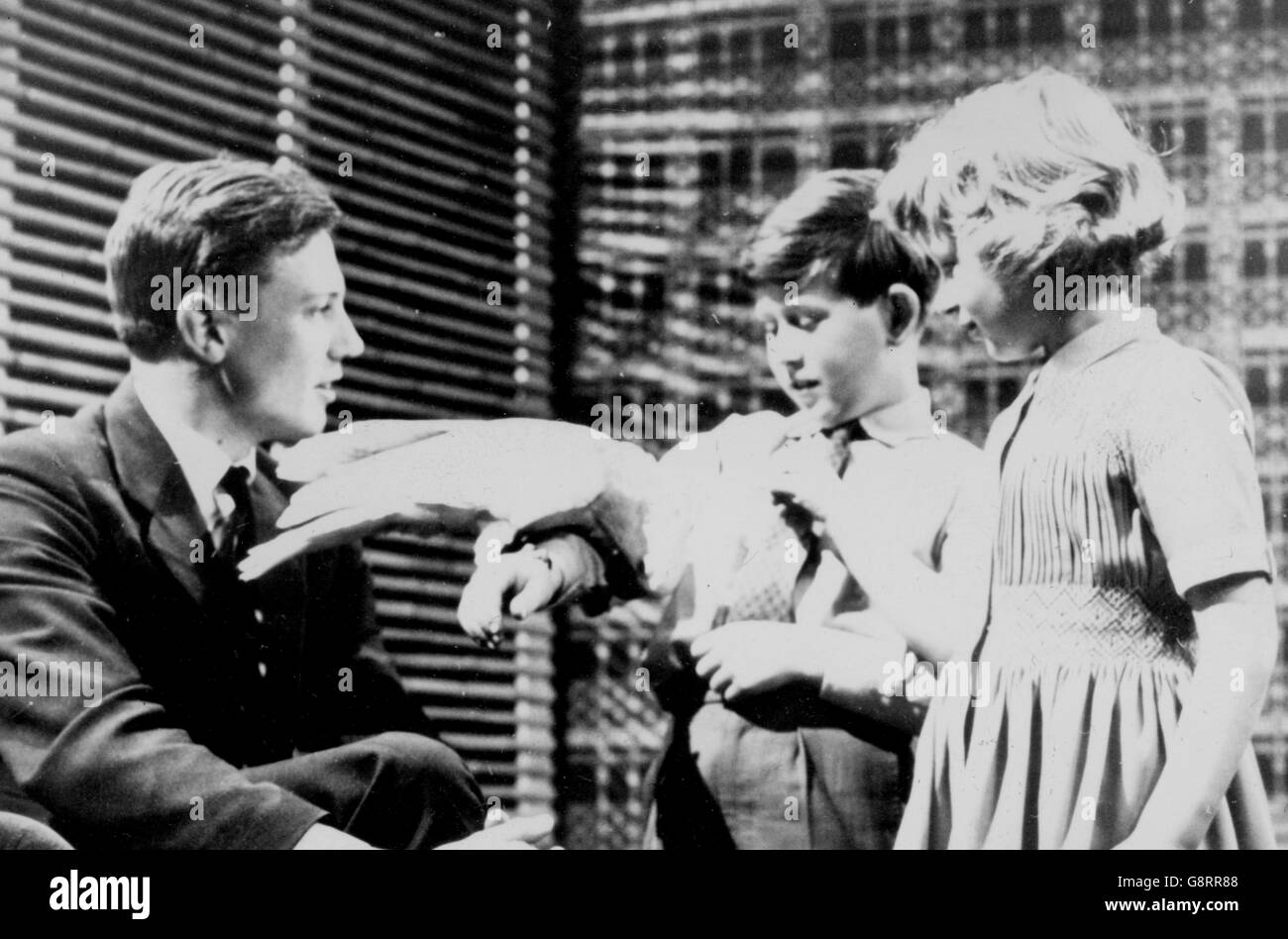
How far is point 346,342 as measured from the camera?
3.04 meters

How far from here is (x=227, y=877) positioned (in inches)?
116

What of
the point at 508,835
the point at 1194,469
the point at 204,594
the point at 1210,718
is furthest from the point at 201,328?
the point at 1210,718

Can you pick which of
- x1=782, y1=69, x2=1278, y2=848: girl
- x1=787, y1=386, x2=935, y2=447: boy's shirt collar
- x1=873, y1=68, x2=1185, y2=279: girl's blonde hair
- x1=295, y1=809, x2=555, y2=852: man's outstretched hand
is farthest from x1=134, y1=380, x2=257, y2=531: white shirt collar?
x1=873, y1=68, x2=1185, y2=279: girl's blonde hair

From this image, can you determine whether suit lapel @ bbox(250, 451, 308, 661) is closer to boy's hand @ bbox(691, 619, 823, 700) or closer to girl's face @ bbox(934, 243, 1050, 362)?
boy's hand @ bbox(691, 619, 823, 700)

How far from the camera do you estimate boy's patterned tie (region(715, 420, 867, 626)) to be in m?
2.92

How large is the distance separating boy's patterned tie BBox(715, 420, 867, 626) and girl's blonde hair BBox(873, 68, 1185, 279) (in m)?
0.39

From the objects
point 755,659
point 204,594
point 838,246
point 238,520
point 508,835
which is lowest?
point 508,835

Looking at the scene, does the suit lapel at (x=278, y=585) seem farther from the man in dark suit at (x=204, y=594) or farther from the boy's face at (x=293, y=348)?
the boy's face at (x=293, y=348)

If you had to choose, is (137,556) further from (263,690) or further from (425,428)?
(425,428)

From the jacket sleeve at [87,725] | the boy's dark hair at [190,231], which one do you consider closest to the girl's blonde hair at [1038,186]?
the boy's dark hair at [190,231]

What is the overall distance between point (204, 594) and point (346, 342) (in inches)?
20.0

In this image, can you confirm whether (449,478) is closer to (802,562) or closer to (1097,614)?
(802,562)

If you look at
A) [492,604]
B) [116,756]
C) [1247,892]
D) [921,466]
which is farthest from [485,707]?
[1247,892]

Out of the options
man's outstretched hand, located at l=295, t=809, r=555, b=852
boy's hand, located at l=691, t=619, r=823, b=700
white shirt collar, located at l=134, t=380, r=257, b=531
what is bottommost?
man's outstretched hand, located at l=295, t=809, r=555, b=852
